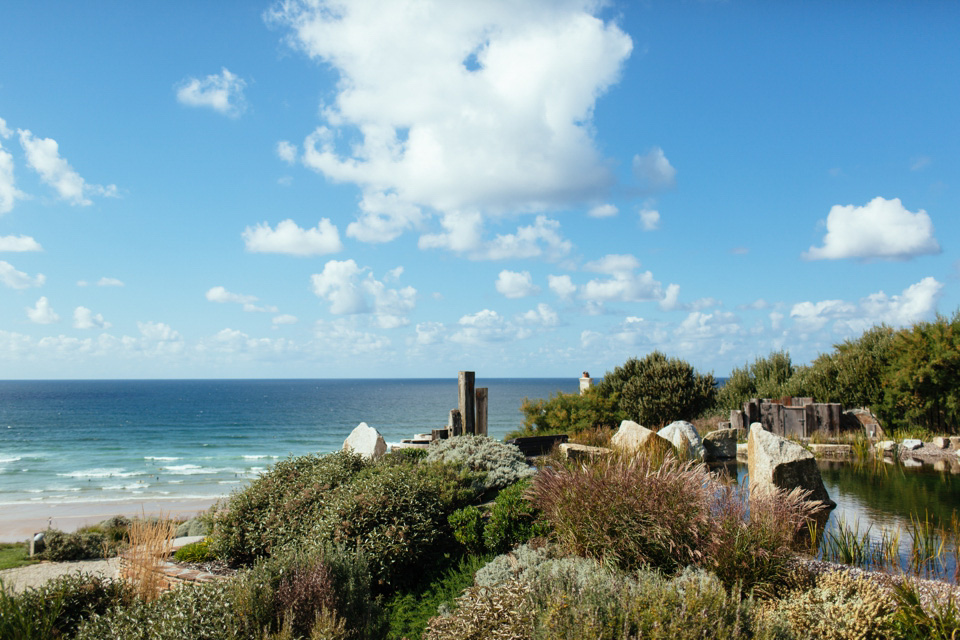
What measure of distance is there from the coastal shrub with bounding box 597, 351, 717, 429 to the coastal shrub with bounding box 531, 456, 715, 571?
474 inches

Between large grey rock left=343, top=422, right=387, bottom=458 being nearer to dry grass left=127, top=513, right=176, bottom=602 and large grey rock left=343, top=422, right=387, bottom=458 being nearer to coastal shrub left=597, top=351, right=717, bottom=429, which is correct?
dry grass left=127, top=513, right=176, bottom=602

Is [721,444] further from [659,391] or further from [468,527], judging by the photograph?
[468,527]

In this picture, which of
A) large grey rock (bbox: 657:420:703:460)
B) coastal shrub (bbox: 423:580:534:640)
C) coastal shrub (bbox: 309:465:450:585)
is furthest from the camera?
large grey rock (bbox: 657:420:703:460)

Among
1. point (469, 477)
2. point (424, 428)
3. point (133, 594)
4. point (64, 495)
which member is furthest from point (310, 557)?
point (424, 428)

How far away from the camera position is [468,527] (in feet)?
21.2

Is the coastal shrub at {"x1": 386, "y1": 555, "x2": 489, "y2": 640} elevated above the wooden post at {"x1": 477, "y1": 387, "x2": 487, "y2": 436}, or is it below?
below

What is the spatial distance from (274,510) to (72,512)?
17608 mm

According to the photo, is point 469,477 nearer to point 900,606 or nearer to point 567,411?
point 900,606

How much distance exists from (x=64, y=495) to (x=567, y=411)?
2099 cm

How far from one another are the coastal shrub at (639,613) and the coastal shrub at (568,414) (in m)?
11.5

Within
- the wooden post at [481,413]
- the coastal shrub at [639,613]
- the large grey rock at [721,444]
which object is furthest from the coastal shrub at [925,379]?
the coastal shrub at [639,613]

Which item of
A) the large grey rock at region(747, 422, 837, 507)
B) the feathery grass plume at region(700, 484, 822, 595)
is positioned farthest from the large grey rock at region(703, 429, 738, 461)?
the feathery grass plume at region(700, 484, 822, 595)

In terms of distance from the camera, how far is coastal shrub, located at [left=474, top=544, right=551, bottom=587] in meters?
5.24

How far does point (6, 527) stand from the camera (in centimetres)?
1753
